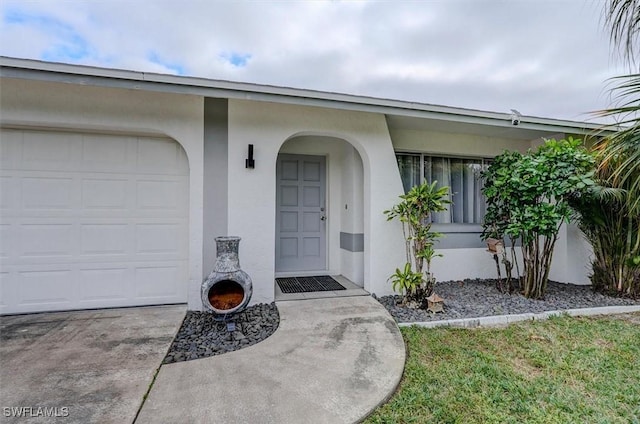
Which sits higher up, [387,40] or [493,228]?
[387,40]

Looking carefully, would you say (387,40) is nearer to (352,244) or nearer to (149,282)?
(352,244)

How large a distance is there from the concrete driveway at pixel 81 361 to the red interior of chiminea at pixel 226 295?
20.8 inches

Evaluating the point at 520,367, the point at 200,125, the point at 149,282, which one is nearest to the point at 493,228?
the point at 520,367

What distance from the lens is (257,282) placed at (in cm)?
414

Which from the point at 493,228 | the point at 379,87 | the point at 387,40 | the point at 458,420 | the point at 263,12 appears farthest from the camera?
the point at 379,87

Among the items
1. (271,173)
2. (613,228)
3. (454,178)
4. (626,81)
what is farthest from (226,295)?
(613,228)

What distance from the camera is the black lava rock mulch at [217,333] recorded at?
2811 mm

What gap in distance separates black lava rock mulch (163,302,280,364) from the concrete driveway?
0.40 ft

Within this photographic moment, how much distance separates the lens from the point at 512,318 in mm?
3820

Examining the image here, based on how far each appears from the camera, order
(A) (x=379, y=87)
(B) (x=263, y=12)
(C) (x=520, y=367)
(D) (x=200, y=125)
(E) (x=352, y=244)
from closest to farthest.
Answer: (C) (x=520, y=367)
(D) (x=200, y=125)
(E) (x=352, y=244)
(B) (x=263, y=12)
(A) (x=379, y=87)

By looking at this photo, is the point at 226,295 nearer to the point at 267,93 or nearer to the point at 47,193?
the point at 267,93

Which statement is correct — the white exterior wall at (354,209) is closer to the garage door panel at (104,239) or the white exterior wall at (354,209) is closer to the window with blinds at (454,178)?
the window with blinds at (454,178)

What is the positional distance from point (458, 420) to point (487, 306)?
8.69 ft

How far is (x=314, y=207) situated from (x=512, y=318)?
3.59 meters
